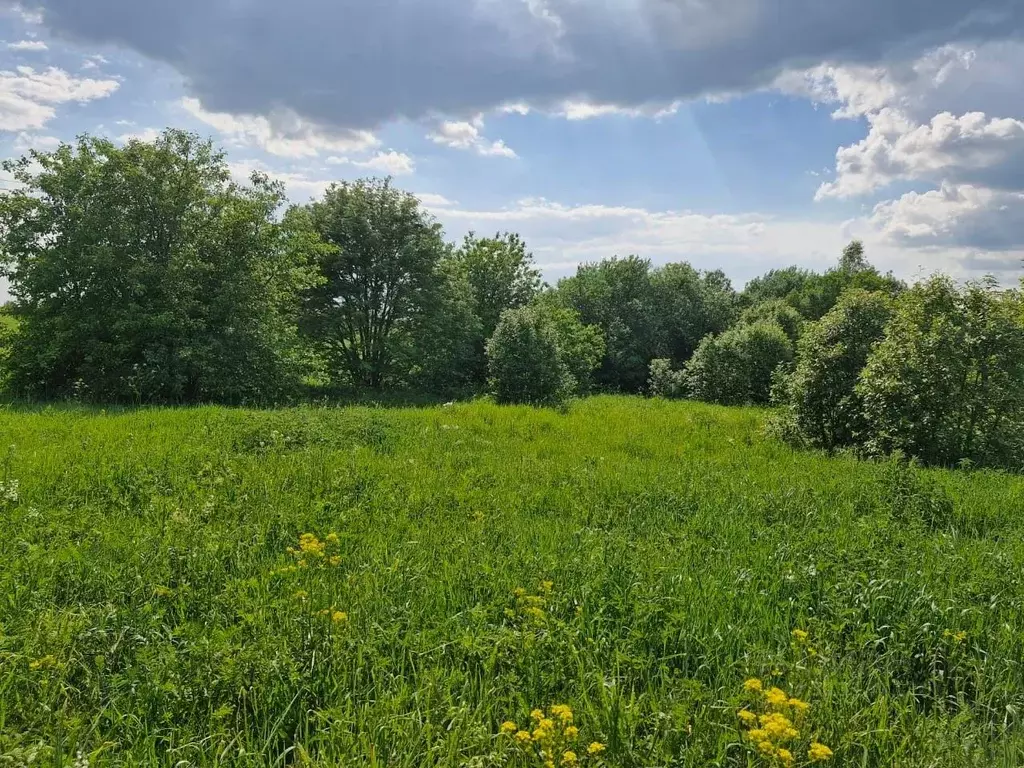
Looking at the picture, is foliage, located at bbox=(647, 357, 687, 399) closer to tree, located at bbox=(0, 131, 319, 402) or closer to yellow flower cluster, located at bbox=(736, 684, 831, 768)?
tree, located at bbox=(0, 131, 319, 402)

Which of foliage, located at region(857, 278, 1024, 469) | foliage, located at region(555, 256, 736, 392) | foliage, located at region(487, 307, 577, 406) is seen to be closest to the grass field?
foliage, located at region(857, 278, 1024, 469)

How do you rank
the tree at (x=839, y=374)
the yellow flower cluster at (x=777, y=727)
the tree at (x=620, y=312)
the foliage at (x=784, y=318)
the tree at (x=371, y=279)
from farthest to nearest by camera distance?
the tree at (x=620, y=312) → the foliage at (x=784, y=318) → the tree at (x=371, y=279) → the tree at (x=839, y=374) → the yellow flower cluster at (x=777, y=727)

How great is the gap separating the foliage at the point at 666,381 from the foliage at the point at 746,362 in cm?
243

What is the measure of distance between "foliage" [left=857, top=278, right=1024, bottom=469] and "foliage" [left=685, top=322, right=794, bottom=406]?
1497cm

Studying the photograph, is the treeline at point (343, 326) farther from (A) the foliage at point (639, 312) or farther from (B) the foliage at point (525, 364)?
(A) the foliage at point (639, 312)

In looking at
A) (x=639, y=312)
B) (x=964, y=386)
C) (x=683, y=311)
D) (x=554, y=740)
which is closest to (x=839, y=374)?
(x=964, y=386)

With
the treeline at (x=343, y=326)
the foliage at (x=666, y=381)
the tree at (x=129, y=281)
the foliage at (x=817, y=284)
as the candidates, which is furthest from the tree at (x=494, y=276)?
the foliage at (x=817, y=284)

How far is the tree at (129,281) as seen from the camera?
1555cm

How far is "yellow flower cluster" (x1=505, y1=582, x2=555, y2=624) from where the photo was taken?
3.69 m

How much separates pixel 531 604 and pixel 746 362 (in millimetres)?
25641

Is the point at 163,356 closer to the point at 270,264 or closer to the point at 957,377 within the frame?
the point at 270,264

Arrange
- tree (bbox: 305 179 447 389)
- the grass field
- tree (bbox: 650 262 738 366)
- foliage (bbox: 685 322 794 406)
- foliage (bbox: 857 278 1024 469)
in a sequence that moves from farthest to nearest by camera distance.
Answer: tree (bbox: 650 262 738 366), foliage (bbox: 685 322 794 406), tree (bbox: 305 179 447 389), foliage (bbox: 857 278 1024 469), the grass field

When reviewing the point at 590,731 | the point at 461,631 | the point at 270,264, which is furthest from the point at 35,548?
the point at 270,264

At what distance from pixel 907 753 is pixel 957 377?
35.7 ft
